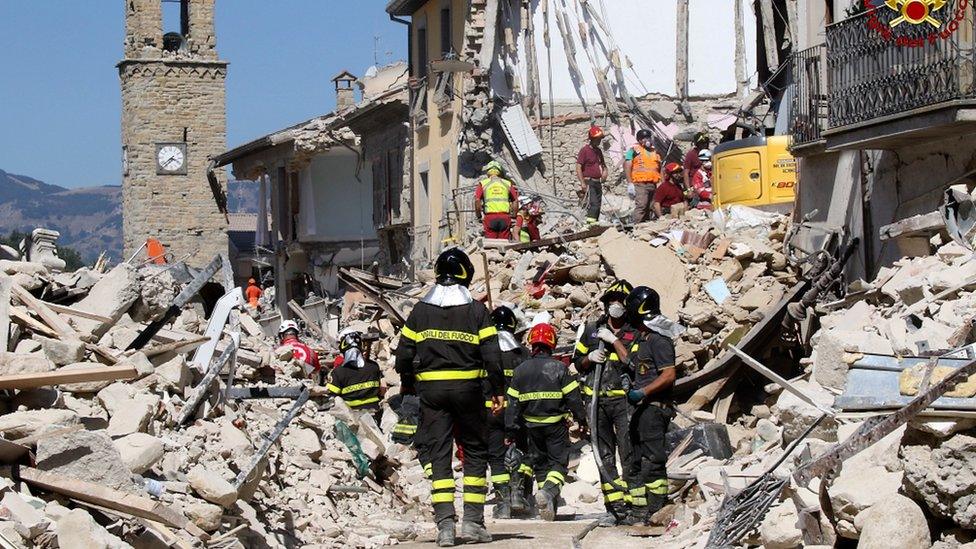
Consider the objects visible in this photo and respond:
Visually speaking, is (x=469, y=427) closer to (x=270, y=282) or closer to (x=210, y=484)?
(x=210, y=484)

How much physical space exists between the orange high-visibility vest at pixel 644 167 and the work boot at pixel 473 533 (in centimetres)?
1305

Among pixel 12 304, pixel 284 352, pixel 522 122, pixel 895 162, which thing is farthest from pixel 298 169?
pixel 12 304

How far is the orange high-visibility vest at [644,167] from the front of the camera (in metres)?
23.2

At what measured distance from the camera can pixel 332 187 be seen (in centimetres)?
4694

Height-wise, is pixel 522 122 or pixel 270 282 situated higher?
pixel 522 122

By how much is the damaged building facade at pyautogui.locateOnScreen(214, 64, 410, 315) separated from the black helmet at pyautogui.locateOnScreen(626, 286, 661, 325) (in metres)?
26.2

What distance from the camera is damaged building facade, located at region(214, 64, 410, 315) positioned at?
39750 millimetres

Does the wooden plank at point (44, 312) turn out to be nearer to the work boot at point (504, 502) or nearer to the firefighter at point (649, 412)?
the work boot at point (504, 502)

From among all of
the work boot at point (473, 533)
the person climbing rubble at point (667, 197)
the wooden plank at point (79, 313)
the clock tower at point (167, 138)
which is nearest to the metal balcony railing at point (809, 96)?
the person climbing rubble at point (667, 197)

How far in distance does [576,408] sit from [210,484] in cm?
370

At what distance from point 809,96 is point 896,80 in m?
2.67

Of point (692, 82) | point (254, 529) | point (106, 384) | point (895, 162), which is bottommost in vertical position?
point (254, 529)

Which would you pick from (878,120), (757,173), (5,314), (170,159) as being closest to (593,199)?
(757,173)

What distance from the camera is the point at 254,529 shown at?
1060 cm
